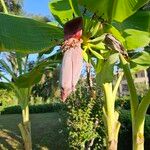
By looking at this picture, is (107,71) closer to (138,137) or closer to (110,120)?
(138,137)

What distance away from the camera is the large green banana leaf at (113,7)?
3004 millimetres

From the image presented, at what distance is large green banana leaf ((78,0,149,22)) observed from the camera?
9.86ft

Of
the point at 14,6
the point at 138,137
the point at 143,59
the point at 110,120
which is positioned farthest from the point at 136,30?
the point at 14,6

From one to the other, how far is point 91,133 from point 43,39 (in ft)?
18.2

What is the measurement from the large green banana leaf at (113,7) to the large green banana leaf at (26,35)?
0.32 meters

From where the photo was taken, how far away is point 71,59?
2291mm

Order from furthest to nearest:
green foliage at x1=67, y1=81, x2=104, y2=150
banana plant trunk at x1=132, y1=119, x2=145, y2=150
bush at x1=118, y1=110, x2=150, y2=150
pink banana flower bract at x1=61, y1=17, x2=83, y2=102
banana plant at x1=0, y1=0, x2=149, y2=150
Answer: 1. bush at x1=118, y1=110, x2=150, y2=150
2. green foliage at x1=67, y1=81, x2=104, y2=150
3. banana plant trunk at x1=132, y1=119, x2=145, y2=150
4. banana plant at x1=0, y1=0, x2=149, y2=150
5. pink banana flower bract at x1=61, y1=17, x2=83, y2=102

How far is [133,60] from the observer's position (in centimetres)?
357

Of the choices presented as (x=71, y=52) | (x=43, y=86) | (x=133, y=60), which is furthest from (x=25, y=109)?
(x=43, y=86)

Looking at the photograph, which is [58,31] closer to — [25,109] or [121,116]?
[25,109]

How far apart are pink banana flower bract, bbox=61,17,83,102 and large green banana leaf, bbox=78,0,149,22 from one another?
2.00ft

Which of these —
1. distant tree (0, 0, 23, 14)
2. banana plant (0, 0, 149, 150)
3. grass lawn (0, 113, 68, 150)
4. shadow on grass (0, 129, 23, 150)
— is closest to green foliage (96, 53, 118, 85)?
banana plant (0, 0, 149, 150)

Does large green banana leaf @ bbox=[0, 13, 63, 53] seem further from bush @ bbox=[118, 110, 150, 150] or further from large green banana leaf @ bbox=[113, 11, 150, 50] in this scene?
bush @ bbox=[118, 110, 150, 150]

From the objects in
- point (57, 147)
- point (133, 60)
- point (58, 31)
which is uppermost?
point (58, 31)
